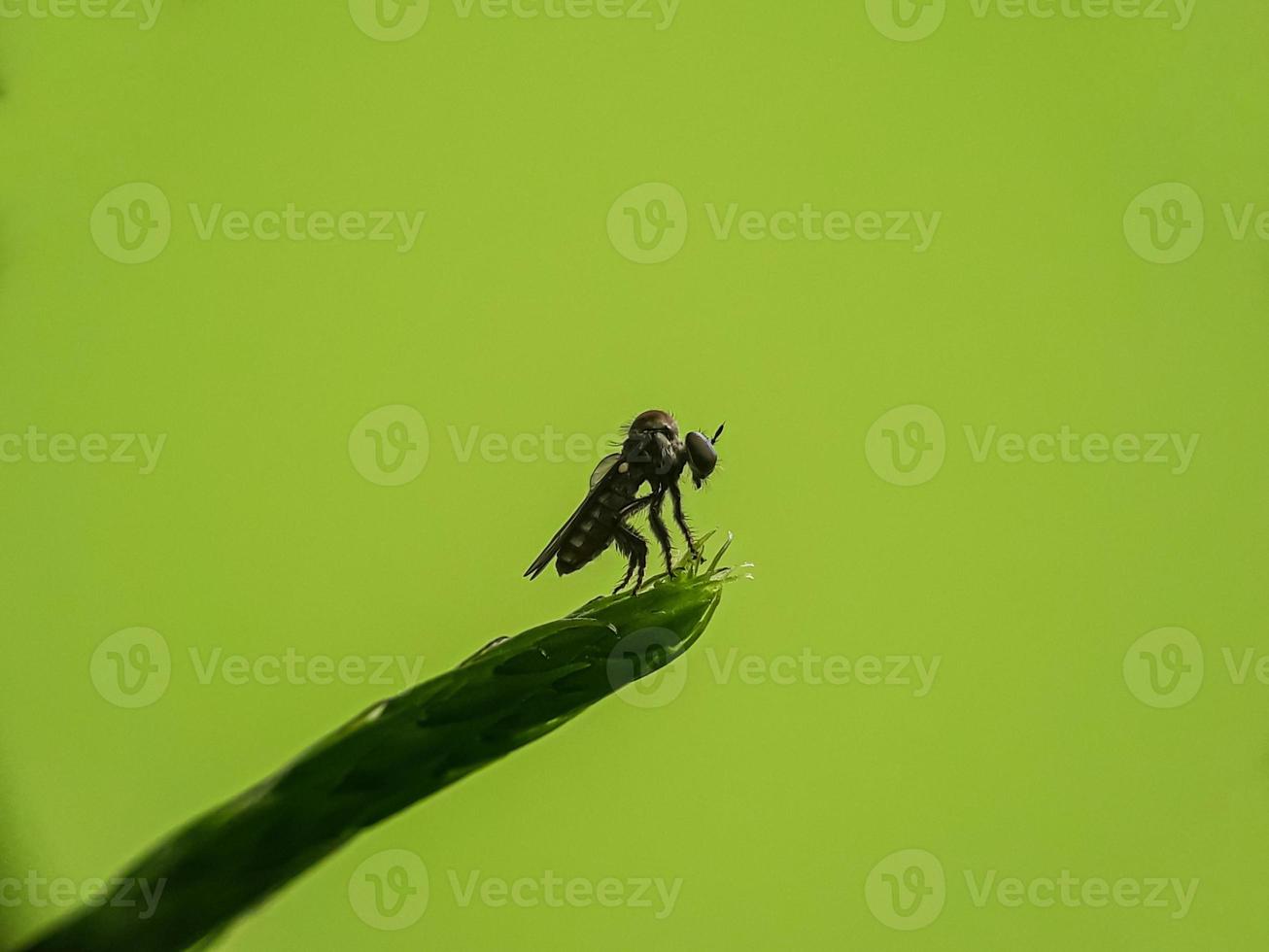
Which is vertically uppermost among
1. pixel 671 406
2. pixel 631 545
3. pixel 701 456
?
pixel 671 406

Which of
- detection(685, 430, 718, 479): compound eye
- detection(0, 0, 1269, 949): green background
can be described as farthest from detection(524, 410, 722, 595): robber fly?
detection(0, 0, 1269, 949): green background

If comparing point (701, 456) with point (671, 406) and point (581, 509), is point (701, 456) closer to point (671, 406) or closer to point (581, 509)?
point (581, 509)

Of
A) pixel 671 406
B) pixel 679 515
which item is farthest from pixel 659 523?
pixel 671 406

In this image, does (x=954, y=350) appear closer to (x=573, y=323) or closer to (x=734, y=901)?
(x=573, y=323)

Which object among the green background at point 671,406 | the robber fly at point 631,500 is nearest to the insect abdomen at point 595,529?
the robber fly at point 631,500

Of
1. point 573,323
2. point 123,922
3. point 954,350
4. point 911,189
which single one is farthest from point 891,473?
point 123,922

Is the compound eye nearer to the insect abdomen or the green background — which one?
the insect abdomen

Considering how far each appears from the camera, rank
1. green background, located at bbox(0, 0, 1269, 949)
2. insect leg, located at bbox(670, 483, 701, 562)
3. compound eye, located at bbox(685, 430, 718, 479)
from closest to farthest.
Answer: insect leg, located at bbox(670, 483, 701, 562)
compound eye, located at bbox(685, 430, 718, 479)
green background, located at bbox(0, 0, 1269, 949)
